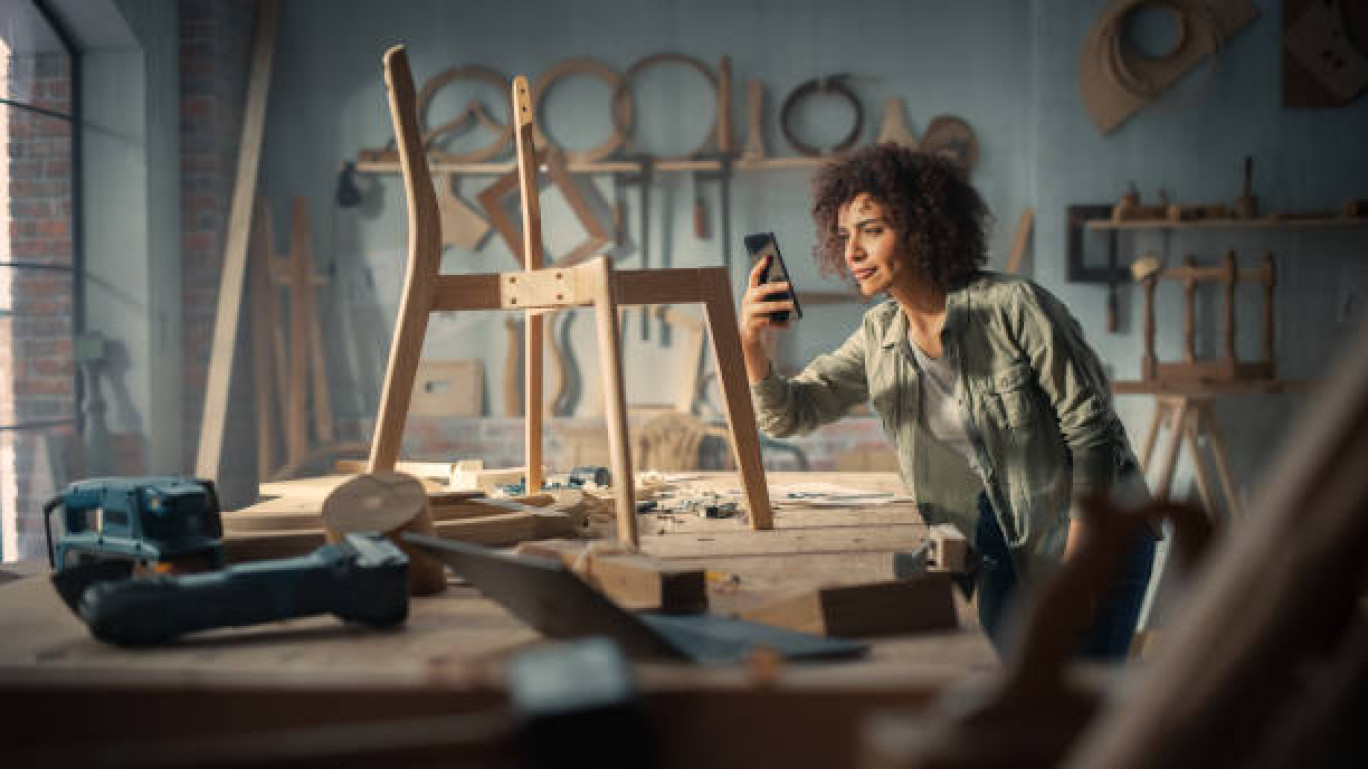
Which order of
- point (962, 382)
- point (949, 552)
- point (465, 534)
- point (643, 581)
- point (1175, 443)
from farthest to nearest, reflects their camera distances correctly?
point (1175, 443) < point (962, 382) < point (465, 534) < point (949, 552) < point (643, 581)

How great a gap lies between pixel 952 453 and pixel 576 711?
215 centimetres

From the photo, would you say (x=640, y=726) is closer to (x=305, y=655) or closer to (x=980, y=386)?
(x=305, y=655)

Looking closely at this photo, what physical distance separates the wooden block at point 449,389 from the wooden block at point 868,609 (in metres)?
4.17

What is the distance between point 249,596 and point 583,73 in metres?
4.47

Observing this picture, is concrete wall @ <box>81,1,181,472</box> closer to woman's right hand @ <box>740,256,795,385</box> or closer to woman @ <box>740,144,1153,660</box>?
woman @ <box>740,144,1153,660</box>

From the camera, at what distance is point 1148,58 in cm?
480

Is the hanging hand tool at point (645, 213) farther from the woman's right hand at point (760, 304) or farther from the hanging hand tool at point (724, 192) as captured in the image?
the woman's right hand at point (760, 304)

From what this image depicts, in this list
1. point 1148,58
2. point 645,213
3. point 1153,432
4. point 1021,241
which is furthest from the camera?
point 645,213

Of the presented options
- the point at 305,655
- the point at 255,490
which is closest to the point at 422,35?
the point at 255,490

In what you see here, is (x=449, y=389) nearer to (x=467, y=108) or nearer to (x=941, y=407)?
(x=467, y=108)

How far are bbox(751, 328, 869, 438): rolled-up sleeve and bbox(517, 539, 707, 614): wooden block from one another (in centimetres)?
118

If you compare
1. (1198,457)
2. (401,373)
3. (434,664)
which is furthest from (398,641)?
(1198,457)

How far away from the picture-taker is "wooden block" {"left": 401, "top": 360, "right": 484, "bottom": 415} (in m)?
5.30

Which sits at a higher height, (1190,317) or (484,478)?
(1190,317)
